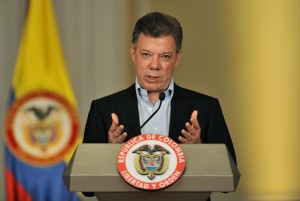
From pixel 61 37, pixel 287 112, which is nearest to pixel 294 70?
pixel 287 112

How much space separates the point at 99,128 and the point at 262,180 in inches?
99.5

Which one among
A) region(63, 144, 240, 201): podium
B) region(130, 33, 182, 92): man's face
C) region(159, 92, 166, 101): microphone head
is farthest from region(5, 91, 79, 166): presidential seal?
region(63, 144, 240, 201): podium

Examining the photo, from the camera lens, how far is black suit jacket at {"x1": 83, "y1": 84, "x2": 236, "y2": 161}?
6.03ft

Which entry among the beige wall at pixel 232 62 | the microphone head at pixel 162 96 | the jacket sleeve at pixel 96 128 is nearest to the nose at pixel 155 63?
the microphone head at pixel 162 96

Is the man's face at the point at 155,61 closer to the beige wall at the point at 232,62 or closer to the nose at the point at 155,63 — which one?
the nose at the point at 155,63

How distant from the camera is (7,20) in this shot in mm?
4039

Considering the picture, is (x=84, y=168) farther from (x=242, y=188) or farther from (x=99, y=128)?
(x=242, y=188)

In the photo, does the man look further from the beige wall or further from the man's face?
the beige wall

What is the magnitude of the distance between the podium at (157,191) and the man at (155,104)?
13.2 inches

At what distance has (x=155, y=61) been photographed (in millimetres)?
1835

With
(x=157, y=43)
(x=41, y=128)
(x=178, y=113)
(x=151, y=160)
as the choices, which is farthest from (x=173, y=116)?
(x=41, y=128)

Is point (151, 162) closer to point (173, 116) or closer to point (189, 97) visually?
point (173, 116)

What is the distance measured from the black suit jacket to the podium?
0.34 m

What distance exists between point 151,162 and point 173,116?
0.45 meters
